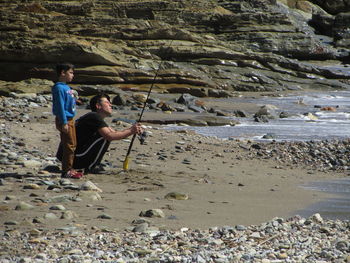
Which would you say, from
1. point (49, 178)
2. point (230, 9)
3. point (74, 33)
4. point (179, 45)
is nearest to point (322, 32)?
point (230, 9)

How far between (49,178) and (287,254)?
147 inches

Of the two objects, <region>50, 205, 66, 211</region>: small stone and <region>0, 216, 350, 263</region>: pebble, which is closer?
<region>0, 216, 350, 263</region>: pebble

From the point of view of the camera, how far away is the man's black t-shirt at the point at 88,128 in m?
8.54

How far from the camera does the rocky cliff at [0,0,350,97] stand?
26.0 meters

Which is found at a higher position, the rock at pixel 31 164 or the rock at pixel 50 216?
the rock at pixel 50 216

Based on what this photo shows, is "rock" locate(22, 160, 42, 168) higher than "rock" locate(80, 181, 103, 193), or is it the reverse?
"rock" locate(80, 181, 103, 193)

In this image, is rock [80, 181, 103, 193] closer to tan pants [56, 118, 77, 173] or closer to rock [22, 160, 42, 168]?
tan pants [56, 118, 77, 173]

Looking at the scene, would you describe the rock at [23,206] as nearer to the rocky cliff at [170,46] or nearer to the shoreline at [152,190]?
the shoreline at [152,190]

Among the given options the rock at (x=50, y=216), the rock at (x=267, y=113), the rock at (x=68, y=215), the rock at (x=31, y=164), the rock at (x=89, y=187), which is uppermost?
the rock at (x=50, y=216)

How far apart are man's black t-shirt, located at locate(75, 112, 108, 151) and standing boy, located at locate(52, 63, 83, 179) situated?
22 cm

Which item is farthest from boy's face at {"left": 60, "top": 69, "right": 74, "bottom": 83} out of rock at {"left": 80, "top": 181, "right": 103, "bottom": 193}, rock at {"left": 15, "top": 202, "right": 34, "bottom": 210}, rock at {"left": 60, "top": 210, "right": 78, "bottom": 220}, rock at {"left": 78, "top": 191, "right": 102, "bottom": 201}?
rock at {"left": 60, "top": 210, "right": 78, "bottom": 220}

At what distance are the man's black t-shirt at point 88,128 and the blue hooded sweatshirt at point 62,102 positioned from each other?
460 millimetres

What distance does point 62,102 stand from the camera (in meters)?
8.01

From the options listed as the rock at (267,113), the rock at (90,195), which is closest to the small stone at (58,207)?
→ the rock at (90,195)
